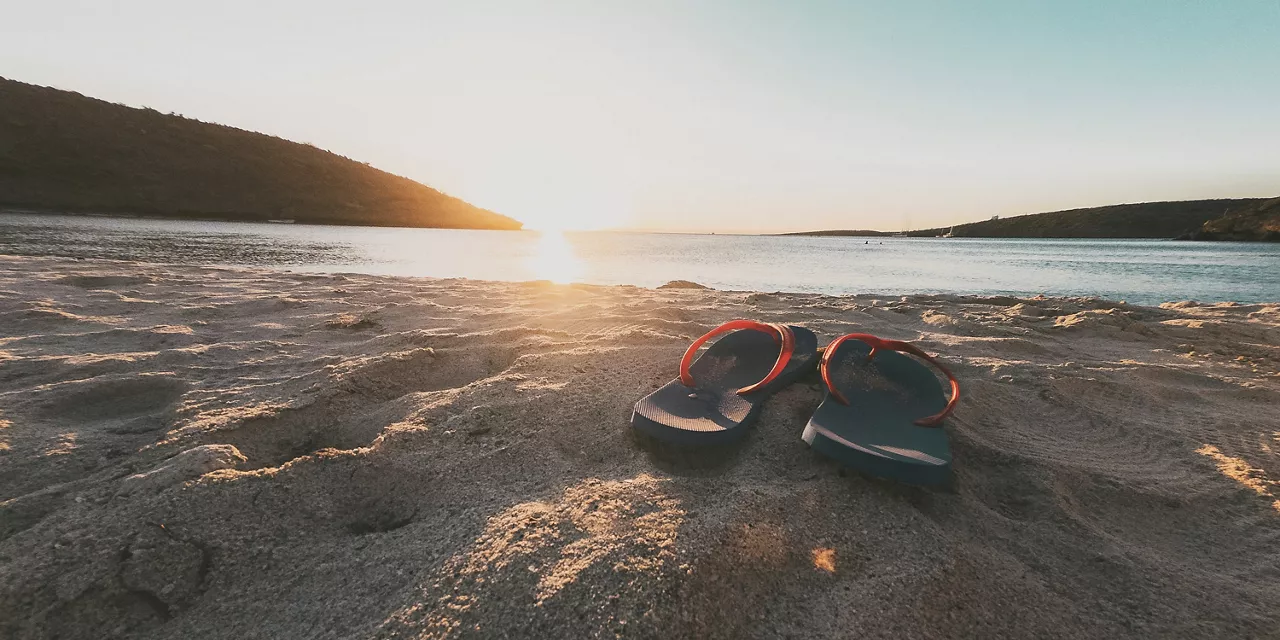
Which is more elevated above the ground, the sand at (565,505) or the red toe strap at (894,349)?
the red toe strap at (894,349)

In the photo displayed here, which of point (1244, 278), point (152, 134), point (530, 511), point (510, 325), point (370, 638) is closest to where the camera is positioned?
point (370, 638)

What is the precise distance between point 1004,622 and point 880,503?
0.37 meters

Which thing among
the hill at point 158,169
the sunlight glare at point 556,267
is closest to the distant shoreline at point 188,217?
the hill at point 158,169

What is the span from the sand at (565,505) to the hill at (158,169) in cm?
3959

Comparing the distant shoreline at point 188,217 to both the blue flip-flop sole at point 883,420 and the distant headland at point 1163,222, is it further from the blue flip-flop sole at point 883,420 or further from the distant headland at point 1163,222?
the distant headland at point 1163,222

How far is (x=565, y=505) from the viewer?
1.27 metres

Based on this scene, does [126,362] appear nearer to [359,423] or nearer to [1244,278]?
[359,423]

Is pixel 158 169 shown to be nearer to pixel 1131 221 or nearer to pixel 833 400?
pixel 833 400

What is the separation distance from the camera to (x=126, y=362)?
207 centimetres

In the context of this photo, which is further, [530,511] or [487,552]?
[530,511]

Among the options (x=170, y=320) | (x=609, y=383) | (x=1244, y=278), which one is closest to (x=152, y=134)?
(x=170, y=320)

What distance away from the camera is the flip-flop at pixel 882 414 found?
1379 millimetres

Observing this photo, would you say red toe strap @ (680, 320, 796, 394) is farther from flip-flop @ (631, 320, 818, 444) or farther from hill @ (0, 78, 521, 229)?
hill @ (0, 78, 521, 229)

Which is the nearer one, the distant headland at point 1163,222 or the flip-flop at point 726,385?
the flip-flop at point 726,385
